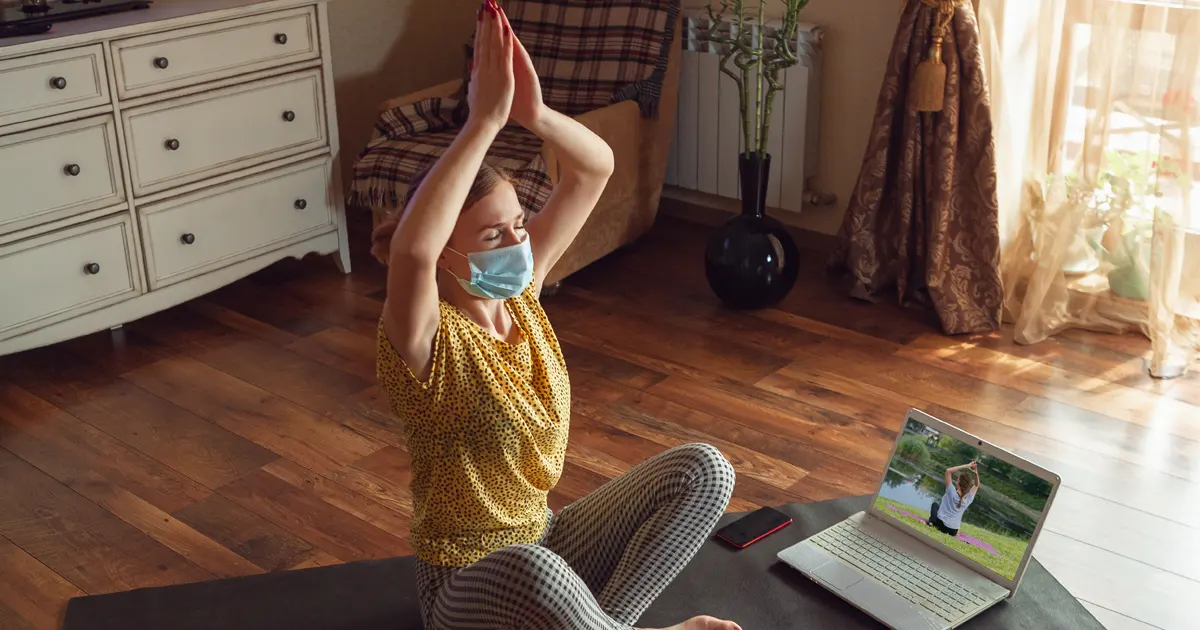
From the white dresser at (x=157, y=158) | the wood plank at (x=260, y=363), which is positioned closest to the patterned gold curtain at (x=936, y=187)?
the wood plank at (x=260, y=363)

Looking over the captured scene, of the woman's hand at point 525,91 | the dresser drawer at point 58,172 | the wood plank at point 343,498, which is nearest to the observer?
the woman's hand at point 525,91

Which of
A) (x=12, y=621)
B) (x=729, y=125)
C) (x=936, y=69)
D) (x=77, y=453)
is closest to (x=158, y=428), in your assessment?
(x=77, y=453)

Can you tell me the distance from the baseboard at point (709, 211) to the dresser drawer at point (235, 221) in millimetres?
1229

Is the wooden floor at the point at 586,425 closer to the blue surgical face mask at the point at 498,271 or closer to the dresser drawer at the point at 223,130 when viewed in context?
the dresser drawer at the point at 223,130

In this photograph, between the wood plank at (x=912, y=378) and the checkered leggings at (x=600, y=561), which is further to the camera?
the wood plank at (x=912, y=378)

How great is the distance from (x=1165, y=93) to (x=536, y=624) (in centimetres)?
227

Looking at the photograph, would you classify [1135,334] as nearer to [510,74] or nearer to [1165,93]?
[1165,93]

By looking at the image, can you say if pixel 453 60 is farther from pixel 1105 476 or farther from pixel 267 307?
pixel 1105 476

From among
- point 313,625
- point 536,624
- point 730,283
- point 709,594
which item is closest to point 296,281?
point 730,283

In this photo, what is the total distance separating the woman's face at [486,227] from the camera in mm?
1723

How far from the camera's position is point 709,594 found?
219 centimetres

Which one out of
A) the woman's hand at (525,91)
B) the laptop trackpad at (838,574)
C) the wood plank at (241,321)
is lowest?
the laptop trackpad at (838,574)

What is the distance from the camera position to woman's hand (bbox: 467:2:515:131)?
1.54 metres

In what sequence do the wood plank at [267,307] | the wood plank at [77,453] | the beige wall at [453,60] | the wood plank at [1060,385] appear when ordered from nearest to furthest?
the wood plank at [77,453] → the wood plank at [1060,385] → the wood plank at [267,307] → the beige wall at [453,60]
